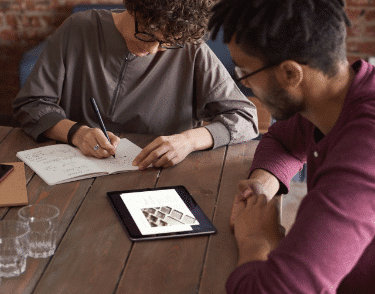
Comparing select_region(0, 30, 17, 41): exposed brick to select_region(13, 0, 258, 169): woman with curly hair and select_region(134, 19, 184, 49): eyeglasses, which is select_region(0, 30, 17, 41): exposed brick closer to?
select_region(13, 0, 258, 169): woman with curly hair

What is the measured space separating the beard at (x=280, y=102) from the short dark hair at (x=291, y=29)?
0.07 metres

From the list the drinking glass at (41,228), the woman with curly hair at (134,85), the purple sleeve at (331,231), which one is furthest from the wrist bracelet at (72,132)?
the purple sleeve at (331,231)

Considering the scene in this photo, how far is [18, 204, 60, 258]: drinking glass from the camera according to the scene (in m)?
0.96

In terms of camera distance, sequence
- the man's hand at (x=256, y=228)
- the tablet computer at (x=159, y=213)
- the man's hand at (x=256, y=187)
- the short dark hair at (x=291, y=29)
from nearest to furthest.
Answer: the short dark hair at (x=291, y=29) → the man's hand at (x=256, y=228) → the tablet computer at (x=159, y=213) → the man's hand at (x=256, y=187)

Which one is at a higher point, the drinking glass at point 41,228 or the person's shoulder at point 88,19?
the person's shoulder at point 88,19

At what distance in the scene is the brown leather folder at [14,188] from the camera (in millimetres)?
1141

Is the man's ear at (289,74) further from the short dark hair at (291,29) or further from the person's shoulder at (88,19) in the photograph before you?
the person's shoulder at (88,19)

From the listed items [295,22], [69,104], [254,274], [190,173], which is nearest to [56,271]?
[254,274]

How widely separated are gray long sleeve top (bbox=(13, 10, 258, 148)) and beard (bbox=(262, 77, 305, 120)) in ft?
1.91

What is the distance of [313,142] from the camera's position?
1.08 meters

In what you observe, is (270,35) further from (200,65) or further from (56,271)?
(200,65)

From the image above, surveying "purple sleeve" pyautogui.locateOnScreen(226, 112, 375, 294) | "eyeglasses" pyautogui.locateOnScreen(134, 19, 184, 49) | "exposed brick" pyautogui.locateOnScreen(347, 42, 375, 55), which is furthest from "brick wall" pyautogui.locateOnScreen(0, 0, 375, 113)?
"purple sleeve" pyautogui.locateOnScreen(226, 112, 375, 294)

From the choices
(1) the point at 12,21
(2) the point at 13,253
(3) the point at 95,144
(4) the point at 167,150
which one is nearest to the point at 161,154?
(4) the point at 167,150

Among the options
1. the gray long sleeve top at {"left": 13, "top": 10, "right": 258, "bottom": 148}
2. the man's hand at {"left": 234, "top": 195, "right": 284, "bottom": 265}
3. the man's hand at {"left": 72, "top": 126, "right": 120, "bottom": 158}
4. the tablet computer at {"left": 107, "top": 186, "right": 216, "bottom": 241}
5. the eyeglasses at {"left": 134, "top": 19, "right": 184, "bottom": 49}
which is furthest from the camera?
the gray long sleeve top at {"left": 13, "top": 10, "right": 258, "bottom": 148}
